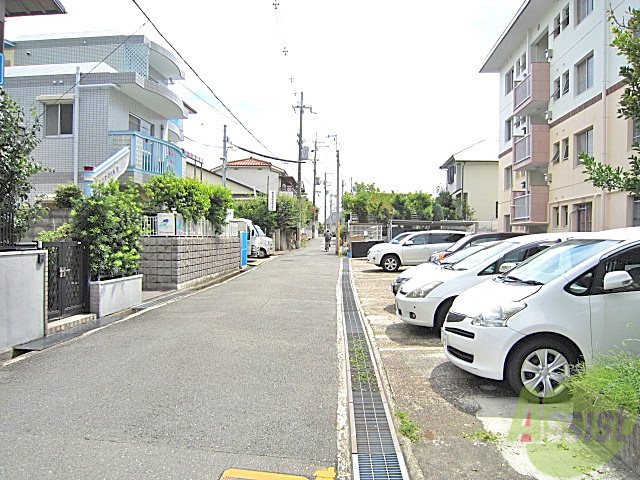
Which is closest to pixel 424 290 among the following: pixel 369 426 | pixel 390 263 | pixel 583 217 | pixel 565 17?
pixel 369 426

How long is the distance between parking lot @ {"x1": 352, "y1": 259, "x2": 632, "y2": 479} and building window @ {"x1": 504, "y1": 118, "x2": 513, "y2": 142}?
19.7 meters

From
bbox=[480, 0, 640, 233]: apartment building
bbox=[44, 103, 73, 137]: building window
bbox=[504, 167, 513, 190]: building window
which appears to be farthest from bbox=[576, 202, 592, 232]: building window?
bbox=[44, 103, 73, 137]: building window

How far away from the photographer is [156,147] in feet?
60.3

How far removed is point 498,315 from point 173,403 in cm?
335

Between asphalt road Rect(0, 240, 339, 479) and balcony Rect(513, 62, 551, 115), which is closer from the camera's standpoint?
asphalt road Rect(0, 240, 339, 479)

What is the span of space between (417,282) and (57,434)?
18.4 ft

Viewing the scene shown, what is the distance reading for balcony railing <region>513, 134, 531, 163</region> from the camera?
20.6m

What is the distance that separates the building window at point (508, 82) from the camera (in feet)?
81.5

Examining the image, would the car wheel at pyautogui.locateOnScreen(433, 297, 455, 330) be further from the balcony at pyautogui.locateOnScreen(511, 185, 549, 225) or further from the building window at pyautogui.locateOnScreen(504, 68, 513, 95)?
the building window at pyautogui.locateOnScreen(504, 68, 513, 95)

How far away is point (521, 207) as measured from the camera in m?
21.5

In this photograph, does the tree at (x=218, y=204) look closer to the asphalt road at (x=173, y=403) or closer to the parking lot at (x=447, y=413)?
the asphalt road at (x=173, y=403)

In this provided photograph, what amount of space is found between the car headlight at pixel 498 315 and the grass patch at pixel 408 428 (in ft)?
4.18

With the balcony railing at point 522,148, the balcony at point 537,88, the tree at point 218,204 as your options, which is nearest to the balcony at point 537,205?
the balcony railing at point 522,148

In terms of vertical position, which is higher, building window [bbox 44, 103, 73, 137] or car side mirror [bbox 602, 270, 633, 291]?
building window [bbox 44, 103, 73, 137]
